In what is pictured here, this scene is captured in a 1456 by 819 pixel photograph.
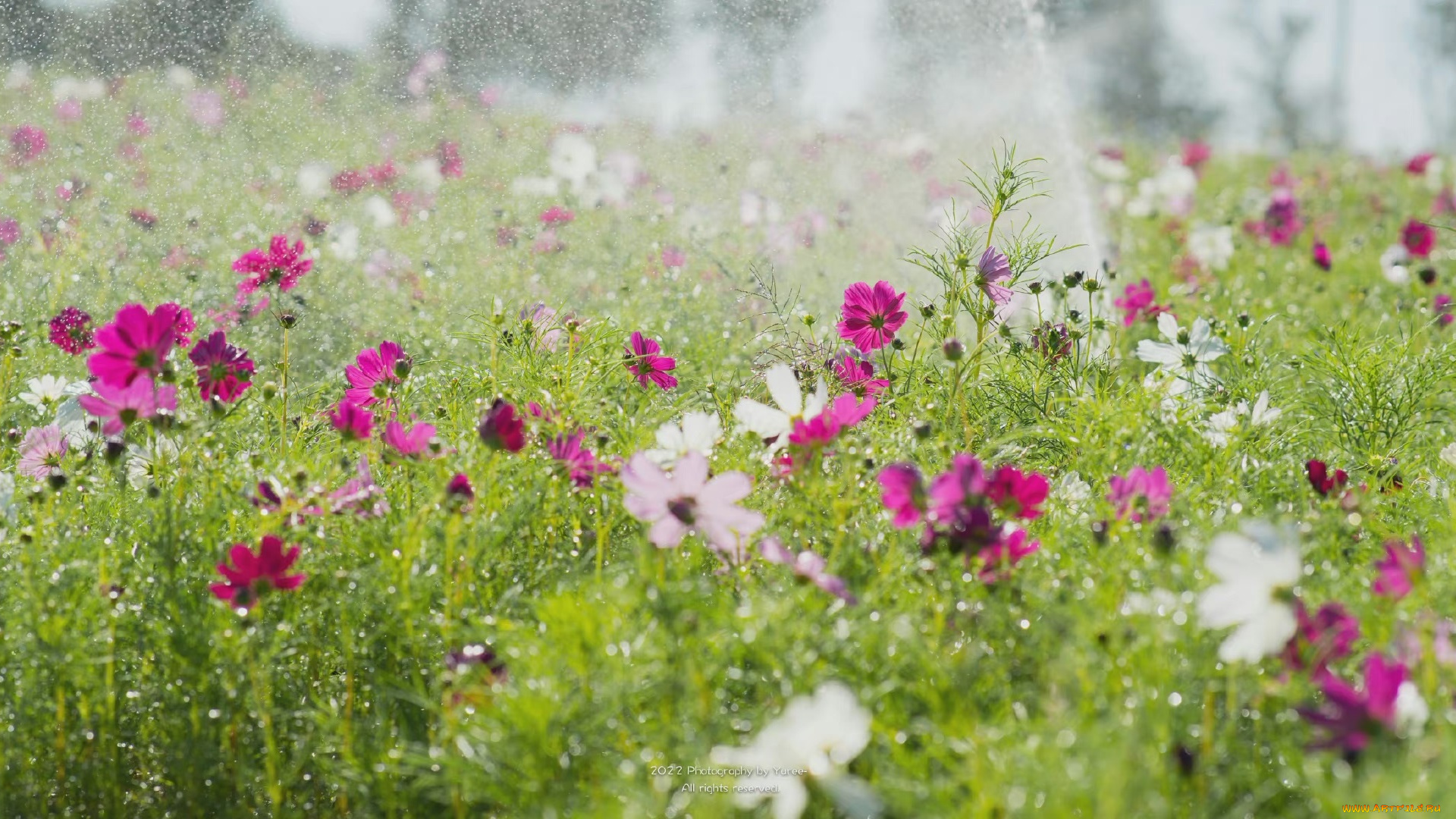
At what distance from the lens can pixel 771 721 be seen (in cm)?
82

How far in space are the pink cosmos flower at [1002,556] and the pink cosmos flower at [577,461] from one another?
1.28 ft

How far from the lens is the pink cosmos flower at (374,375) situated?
1418mm

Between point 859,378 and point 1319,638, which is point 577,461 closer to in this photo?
point 859,378

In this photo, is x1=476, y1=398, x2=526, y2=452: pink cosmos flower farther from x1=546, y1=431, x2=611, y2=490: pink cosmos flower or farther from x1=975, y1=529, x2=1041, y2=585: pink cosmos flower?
x1=975, y1=529, x2=1041, y2=585: pink cosmos flower

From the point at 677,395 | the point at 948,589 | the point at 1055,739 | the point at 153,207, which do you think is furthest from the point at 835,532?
the point at 153,207

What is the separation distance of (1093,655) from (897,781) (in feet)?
0.64

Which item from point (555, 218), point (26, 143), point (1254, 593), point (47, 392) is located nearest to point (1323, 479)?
point (1254, 593)

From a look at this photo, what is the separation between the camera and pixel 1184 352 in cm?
160

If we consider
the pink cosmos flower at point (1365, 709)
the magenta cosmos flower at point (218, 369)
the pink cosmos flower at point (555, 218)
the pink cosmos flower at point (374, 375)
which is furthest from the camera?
the pink cosmos flower at point (555, 218)

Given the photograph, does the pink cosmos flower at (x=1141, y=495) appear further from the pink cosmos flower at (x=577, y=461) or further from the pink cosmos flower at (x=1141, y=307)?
the pink cosmos flower at (x=1141, y=307)

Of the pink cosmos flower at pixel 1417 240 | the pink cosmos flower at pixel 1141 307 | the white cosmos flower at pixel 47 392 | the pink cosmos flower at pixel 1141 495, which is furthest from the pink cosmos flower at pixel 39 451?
the pink cosmos flower at pixel 1417 240

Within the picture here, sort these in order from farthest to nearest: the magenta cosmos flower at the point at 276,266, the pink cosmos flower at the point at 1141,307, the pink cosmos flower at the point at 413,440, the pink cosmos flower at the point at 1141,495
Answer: the pink cosmos flower at the point at 1141,307
the magenta cosmos flower at the point at 276,266
the pink cosmos flower at the point at 413,440
the pink cosmos flower at the point at 1141,495

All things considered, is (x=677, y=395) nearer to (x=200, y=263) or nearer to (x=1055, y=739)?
(x=1055, y=739)

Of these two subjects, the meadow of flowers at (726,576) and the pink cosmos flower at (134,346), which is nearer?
the meadow of flowers at (726,576)
